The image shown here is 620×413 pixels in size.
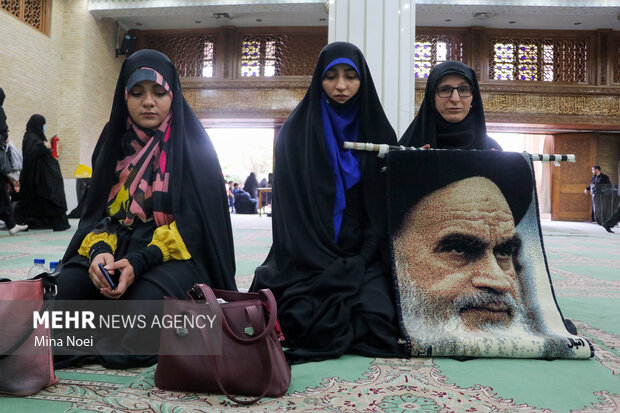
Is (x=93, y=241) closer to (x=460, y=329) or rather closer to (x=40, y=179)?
(x=460, y=329)

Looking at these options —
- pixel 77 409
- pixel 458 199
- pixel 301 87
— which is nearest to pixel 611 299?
pixel 458 199

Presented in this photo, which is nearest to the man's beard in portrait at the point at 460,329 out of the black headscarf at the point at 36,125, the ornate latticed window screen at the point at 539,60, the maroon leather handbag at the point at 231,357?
the maroon leather handbag at the point at 231,357

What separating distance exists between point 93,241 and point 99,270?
18 centimetres

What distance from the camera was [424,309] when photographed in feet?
4.38

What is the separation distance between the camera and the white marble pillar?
7.42 feet

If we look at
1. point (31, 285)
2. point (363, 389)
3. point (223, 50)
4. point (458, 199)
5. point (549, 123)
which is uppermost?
point (223, 50)

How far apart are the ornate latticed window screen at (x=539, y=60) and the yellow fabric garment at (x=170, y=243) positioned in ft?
27.4

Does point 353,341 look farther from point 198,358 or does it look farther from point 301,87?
point 301,87

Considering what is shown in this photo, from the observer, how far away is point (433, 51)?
8375 mm

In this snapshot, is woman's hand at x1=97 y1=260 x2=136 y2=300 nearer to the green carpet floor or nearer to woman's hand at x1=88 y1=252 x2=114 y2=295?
woman's hand at x1=88 y1=252 x2=114 y2=295

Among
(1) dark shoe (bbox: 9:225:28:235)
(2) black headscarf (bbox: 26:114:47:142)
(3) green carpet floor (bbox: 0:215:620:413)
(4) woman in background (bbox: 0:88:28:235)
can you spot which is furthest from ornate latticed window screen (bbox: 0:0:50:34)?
(3) green carpet floor (bbox: 0:215:620:413)

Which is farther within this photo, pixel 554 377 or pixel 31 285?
pixel 554 377

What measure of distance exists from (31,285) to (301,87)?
25.7 feet

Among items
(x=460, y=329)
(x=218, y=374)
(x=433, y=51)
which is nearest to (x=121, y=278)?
(x=218, y=374)
